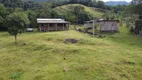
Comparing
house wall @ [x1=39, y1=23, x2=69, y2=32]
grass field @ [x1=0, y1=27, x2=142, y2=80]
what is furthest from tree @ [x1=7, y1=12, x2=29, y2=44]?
house wall @ [x1=39, y1=23, x2=69, y2=32]

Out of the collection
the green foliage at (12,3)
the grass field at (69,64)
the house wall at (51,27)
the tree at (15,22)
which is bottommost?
the grass field at (69,64)

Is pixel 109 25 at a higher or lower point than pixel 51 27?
higher

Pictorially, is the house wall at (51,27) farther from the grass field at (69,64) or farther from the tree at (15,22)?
the grass field at (69,64)

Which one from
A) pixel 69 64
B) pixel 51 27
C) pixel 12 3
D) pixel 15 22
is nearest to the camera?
pixel 69 64

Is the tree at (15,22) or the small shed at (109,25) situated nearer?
the tree at (15,22)

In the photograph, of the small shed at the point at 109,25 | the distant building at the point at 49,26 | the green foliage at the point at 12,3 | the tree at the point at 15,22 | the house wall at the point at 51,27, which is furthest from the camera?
the green foliage at the point at 12,3

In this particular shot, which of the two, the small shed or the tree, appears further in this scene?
the small shed

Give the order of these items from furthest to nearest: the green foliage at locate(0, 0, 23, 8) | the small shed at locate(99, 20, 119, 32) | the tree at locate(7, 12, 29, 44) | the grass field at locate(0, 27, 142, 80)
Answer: the green foliage at locate(0, 0, 23, 8) < the small shed at locate(99, 20, 119, 32) < the tree at locate(7, 12, 29, 44) < the grass field at locate(0, 27, 142, 80)

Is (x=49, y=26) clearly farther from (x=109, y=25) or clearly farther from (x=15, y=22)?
(x=109, y=25)

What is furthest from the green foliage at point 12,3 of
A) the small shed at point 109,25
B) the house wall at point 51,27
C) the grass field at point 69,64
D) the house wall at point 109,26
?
the grass field at point 69,64

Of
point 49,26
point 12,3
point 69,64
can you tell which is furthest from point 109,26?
point 12,3

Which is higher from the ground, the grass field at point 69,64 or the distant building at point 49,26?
the distant building at point 49,26

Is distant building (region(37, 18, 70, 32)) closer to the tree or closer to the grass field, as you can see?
the tree

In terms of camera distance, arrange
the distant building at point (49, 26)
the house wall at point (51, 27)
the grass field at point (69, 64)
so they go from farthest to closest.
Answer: the house wall at point (51, 27) < the distant building at point (49, 26) < the grass field at point (69, 64)
